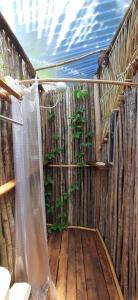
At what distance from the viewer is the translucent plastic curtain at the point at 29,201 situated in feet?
5.63

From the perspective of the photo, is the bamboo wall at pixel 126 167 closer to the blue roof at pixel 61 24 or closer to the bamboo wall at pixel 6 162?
the blue roof at pixel 61 24

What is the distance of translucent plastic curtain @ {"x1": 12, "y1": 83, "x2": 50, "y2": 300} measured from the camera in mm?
1716

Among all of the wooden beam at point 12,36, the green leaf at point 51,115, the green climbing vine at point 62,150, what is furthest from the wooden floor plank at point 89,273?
A: the wooden beam at point 12,36

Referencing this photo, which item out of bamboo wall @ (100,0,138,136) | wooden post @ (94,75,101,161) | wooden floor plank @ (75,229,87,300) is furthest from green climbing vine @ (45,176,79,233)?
bamboo wall @ (100,0,138,136)

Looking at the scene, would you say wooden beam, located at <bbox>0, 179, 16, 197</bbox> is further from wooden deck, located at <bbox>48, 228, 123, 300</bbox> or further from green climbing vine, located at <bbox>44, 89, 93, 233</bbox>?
green climbing vine, located at <bbox>44, 89, 93, 233</bbox>

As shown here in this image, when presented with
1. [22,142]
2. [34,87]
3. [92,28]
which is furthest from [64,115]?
[22,142]

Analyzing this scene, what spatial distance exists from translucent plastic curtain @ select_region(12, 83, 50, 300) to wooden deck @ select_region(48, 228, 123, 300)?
37cm

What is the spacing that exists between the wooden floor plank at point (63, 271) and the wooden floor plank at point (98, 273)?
0.32 metres

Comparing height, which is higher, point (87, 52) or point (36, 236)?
point (87, 52)

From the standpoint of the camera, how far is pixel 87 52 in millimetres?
2992

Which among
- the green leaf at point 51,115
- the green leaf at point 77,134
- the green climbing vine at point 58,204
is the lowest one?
the green climbing vine at point 58,204

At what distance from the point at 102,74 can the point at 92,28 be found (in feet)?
2.91

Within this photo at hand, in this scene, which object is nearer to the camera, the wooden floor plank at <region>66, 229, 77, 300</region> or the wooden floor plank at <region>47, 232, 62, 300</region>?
the wooden floor plank at <region>66, 229, 77, 300</region>

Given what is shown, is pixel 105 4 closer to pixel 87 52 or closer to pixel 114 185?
pixel 87 52
